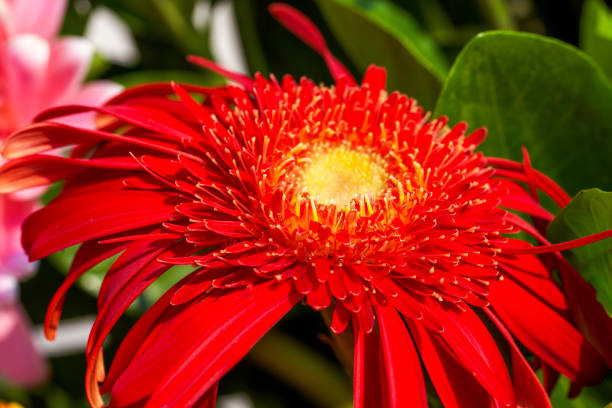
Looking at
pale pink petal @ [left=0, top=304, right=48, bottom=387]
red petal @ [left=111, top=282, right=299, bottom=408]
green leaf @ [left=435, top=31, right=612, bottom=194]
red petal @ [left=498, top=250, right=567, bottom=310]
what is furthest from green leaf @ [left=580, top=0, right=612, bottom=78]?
pale pink petal @ [left=0, top=304, right=48, bottom=387]

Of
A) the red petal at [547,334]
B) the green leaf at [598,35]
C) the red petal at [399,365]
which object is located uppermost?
the green leaf at [598,35]

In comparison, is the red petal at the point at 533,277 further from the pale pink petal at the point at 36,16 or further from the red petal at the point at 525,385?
the pale pink petal at the point at 36,16

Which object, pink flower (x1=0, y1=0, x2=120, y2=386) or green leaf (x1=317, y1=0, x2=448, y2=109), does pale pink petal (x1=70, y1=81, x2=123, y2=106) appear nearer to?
pink flower (x1=0, y1=0, x2=120, y2=386)

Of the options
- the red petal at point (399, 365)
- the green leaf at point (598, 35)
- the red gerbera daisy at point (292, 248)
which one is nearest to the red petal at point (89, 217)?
the red gerbera daisy at point (292, 248)

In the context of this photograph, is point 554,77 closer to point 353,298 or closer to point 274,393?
point 353,298

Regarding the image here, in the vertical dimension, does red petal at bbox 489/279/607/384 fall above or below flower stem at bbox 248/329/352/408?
above

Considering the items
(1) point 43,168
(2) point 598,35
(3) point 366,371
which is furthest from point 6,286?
(2) point 598,35
